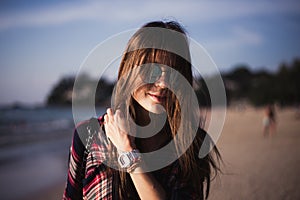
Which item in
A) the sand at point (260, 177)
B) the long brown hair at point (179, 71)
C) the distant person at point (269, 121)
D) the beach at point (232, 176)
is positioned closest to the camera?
the long brown hair at point (179, 71)

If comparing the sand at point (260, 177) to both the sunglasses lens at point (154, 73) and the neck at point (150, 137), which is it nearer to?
the neck at point (150, 137)

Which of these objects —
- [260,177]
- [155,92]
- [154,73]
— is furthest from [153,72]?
[260,177]

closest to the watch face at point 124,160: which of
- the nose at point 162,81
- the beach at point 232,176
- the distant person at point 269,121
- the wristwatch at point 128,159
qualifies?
the wristwatch at point 128,159

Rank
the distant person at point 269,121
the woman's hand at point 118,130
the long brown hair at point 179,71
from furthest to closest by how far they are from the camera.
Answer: the distant person at point 269,121 → the long brown hair at point 179,71 → the woman's hand at point 118,130

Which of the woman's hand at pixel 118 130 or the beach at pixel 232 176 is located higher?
the woman's hand at pixel 118 130

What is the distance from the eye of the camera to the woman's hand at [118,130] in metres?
1.64

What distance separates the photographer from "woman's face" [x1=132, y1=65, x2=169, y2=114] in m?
1.88

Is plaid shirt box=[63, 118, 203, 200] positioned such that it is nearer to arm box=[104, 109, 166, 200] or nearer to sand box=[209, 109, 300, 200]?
arm box=[104, 109, 166, 200]

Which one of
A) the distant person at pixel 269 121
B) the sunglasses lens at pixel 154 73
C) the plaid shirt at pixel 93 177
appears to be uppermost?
the sunglasses lens at pixel 154 73

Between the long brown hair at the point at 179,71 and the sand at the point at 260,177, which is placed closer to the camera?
the long brown hair at the point at 179,71

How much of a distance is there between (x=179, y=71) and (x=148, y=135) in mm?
450

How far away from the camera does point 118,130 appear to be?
164 centimetres

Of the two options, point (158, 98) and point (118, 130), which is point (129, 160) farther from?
point (158, 98)

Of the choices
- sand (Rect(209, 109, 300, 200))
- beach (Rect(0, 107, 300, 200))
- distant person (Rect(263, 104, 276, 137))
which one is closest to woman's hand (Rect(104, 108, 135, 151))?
sand (Rect(209, 109, 300, 200))
